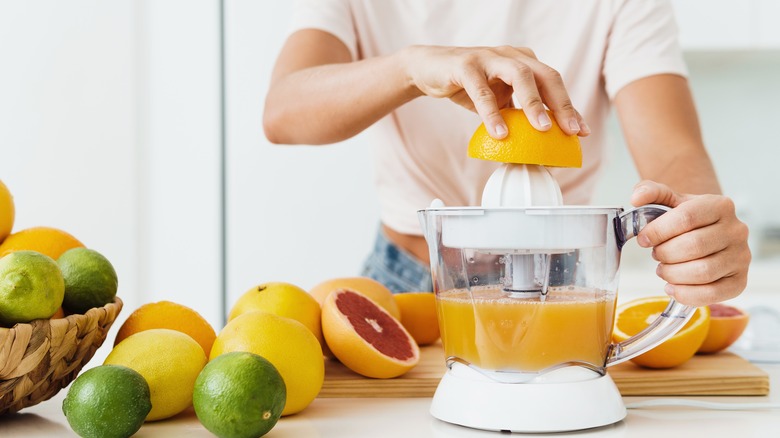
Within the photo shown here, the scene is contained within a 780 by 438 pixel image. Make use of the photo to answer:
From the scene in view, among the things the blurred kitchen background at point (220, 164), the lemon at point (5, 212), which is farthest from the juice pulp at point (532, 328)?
the blurred kitchen background at point (220, 164)

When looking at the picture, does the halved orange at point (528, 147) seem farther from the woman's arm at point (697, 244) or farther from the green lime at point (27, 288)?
the green lime at point (27, 288)

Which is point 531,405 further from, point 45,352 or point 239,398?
point 45,352

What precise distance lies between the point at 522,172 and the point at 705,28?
2570 mm

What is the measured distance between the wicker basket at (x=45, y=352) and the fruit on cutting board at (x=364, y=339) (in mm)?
234

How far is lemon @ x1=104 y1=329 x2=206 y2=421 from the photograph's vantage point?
0.75 meters

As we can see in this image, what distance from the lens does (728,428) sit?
0.77 metres

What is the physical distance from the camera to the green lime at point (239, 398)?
67cm

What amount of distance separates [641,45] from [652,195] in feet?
2.67

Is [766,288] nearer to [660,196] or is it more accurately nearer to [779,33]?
[779,33]

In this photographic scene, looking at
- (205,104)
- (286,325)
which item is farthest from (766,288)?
(286,325)

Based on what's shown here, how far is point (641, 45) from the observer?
1503 mm

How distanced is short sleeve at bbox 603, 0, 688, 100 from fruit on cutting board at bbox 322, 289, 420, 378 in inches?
30.8

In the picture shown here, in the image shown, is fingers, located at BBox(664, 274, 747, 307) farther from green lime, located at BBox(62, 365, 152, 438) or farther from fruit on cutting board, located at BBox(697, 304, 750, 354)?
green lime, located at BBox(62, 365, 152, 438)

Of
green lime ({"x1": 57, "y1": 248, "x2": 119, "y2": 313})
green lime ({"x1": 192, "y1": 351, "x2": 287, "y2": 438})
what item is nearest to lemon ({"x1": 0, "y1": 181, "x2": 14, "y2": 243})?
green lime ({"x1": 57, "y1": 248, "x2": 119, "y2": 313})
